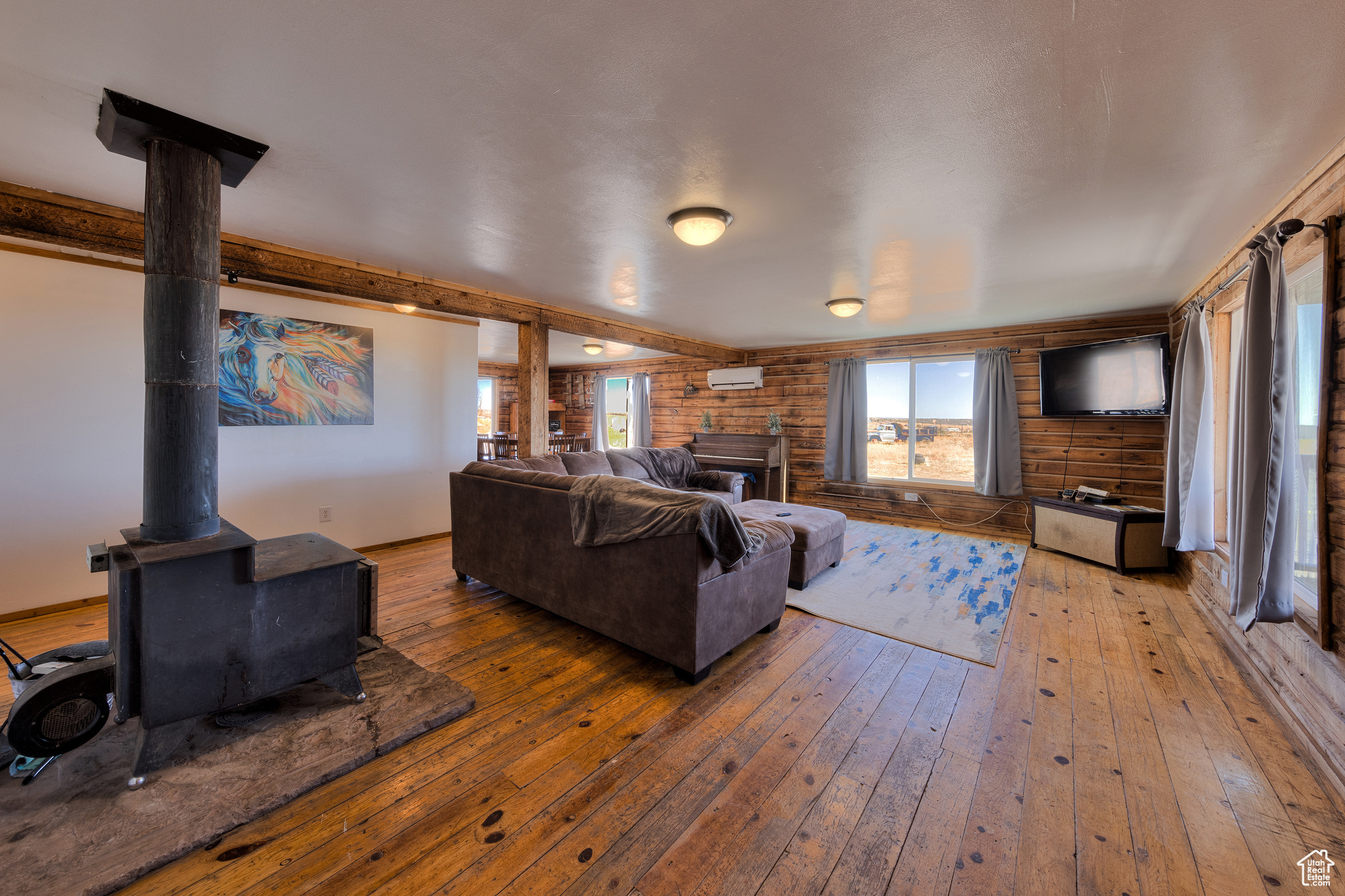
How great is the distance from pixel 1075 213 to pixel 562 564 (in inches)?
128

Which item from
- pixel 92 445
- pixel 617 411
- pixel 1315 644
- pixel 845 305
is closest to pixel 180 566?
pixel 92 445

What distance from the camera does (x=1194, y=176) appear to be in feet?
6.68

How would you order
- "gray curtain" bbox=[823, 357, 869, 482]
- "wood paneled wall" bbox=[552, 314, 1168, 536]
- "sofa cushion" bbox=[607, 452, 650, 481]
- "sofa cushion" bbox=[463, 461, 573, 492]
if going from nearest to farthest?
"sofa cushion" bbox=[463, 461, 573, 492], "wood paneled wall" bbox=[552, 314, 1168, 536], "sofa cushion" bbox=[607, 452, 650, 481], "gray curtain" bbox=[823, 357, 869, 482]

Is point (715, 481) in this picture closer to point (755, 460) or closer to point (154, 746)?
point (755, 460)

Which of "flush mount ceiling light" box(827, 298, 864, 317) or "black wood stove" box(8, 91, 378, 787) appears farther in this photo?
"flush mount ceiling light" box(827, 298, 864, 317)

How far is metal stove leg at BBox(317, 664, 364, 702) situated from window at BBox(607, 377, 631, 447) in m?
7.42

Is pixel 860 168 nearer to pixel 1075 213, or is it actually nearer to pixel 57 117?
pixel 1075 213

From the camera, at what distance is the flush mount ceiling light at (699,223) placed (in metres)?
2.40

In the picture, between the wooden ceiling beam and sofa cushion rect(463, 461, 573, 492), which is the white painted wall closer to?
the wooden ceiling beam

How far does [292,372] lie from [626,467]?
292 cm

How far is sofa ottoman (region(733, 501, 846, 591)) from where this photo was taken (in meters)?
3.52

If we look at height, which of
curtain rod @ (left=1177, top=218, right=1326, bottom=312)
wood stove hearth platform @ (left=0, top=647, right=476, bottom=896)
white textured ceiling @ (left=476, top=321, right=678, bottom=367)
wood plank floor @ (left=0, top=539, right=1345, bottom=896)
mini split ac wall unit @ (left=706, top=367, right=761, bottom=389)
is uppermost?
white textured ceiling @ (left=476, top=321, right=678, bottom=367)

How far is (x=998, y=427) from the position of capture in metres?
5.34

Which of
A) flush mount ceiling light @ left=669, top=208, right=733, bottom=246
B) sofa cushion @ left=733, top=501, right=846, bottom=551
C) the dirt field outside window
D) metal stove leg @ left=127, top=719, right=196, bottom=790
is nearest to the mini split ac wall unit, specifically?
the dirt field outside window
